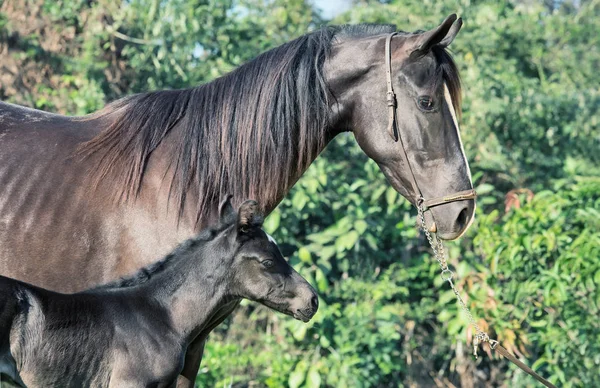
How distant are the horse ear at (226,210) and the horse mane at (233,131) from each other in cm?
7

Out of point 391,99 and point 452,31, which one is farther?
point 452,31

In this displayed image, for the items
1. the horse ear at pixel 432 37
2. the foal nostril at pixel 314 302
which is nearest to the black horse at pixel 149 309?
the foal nostril at pixel 314 302

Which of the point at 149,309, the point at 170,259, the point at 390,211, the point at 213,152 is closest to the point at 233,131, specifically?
the point at 213,152

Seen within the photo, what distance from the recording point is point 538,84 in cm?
1004

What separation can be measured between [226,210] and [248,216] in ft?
0.31

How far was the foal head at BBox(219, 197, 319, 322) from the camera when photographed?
4.14 m

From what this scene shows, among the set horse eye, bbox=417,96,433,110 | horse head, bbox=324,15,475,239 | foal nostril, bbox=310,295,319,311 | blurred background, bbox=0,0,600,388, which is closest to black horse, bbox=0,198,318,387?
foal nostril, bbox=310,295,319,311

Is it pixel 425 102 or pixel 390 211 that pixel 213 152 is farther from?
pixel 390 211

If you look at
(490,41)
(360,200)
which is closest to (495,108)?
(490,41)

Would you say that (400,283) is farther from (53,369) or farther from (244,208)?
(53,369)

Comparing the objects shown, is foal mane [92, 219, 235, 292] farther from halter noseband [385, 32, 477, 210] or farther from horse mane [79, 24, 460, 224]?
halter noseband [385, 32, 477, 210]

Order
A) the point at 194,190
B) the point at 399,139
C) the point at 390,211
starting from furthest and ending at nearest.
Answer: the point at 390,211, the point at 399,139, the point at 194,190

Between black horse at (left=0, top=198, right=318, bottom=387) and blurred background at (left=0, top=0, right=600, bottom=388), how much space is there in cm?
276

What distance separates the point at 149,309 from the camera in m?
3.95
